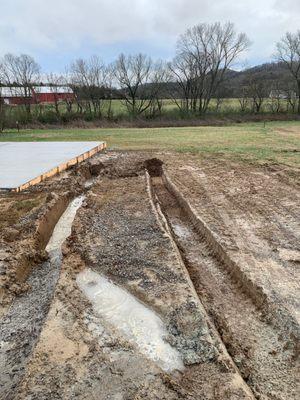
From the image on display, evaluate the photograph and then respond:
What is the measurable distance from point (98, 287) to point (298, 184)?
227 inches

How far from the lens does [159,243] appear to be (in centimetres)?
564

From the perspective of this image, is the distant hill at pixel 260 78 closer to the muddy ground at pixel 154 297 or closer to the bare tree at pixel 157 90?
the bare tree at pixel 157 90

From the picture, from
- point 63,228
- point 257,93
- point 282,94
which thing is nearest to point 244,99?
point 257,93

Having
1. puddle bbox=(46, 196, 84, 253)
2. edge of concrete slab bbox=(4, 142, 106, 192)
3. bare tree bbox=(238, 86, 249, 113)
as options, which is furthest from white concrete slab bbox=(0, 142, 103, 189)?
bare tree bbox=(238, 86, 249, 113)

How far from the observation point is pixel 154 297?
429 centimetres

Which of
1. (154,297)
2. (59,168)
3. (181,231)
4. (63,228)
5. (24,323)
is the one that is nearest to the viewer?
(24,323)

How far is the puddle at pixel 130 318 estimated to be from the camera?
11.2 feet

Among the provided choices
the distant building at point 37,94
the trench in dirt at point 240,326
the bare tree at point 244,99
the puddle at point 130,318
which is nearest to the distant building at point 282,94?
the bare tree at point 244,99

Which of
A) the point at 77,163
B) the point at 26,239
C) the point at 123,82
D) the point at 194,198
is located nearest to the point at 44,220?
the point at 26,239

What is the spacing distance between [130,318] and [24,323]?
3.62 ft

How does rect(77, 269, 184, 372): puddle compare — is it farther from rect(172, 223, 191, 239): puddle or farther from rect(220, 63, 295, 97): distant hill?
rect(220, 63, 295, 97): distant hill

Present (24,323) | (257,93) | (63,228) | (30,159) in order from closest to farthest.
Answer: (24,323)
(63,228)
(30,159)
(257,93)

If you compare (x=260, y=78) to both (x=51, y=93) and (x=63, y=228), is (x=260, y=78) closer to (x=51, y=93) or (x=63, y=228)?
(x=51, y=93)

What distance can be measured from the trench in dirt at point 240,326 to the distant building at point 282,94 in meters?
32.9
